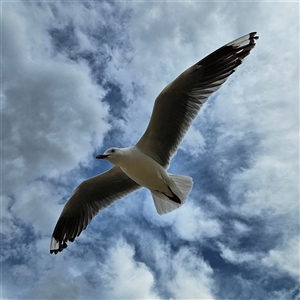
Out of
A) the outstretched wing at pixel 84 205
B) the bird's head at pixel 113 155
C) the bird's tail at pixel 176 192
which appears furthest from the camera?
the outstretched wing at pixel 84 205

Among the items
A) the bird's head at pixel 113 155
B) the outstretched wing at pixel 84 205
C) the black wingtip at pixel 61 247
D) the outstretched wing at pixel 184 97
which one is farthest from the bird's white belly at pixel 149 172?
the black wingtip at pixel 61 247

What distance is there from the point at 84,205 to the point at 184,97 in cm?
250

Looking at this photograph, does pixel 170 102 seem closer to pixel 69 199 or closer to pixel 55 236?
pixel 69 199

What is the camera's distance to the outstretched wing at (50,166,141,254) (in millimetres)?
5992

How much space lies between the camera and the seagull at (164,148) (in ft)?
14.8

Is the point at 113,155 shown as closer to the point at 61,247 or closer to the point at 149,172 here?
the point at 149,172

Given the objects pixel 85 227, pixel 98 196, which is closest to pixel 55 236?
pixel 85 227

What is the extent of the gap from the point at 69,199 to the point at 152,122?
1.99 metres

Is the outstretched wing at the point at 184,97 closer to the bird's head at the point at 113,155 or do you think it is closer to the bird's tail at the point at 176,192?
the bird's tail at the point at 176,192

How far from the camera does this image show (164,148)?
5.27 metres

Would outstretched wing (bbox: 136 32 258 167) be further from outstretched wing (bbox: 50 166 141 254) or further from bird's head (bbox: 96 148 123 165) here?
outstretched wing (bbox: 50 166 141 254)

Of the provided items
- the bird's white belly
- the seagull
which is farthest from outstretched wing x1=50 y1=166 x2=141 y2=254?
the bird's white belly

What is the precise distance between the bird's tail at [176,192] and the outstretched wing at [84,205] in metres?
0.78

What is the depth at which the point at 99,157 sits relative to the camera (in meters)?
4.95
